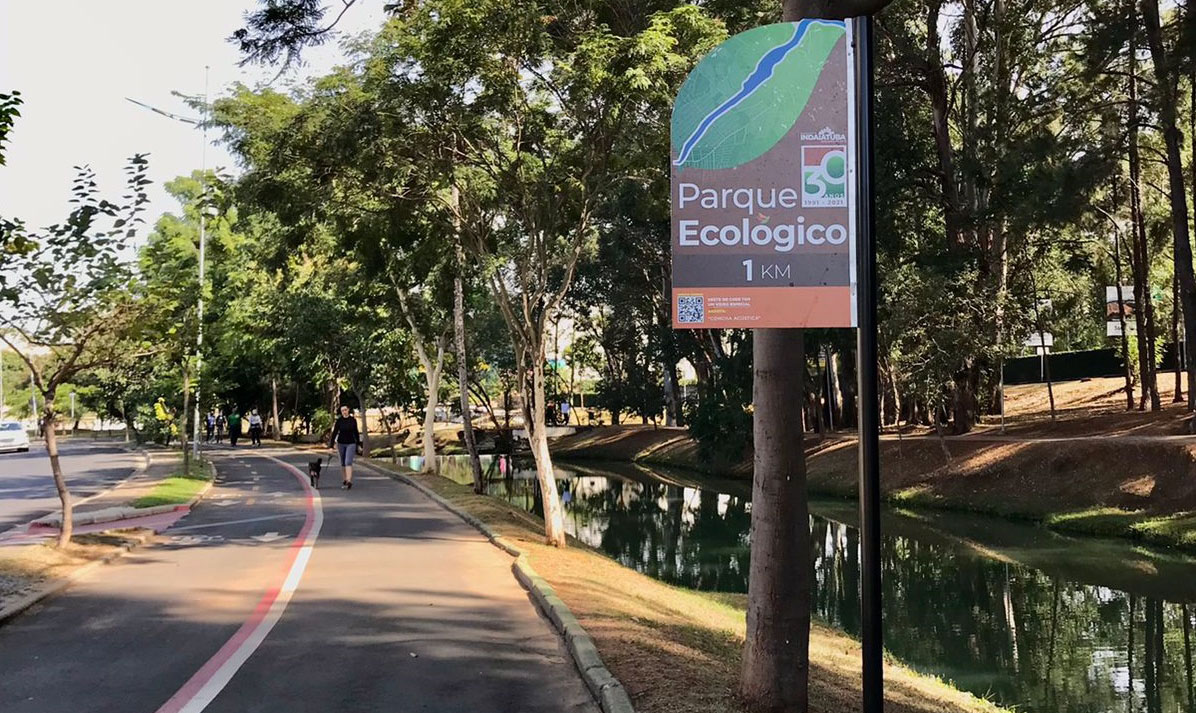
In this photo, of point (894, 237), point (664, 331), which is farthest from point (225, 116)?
→ point (664, 331)

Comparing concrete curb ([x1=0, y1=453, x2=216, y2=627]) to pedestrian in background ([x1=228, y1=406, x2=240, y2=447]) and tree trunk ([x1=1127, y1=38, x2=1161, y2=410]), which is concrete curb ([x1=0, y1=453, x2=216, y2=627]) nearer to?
tree trunk ([x1=1127, y1=38, x2=1161, y2=410])

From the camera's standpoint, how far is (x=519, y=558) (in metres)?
12.7

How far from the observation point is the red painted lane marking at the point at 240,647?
6.69 meters

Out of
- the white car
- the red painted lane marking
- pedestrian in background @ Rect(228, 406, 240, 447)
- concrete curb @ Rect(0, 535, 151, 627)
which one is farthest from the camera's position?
pedestrian in background @ Rect(228, 406, 240, 447)

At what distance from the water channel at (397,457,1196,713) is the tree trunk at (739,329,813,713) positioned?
249 inches

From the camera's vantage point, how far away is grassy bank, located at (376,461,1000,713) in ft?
22.2

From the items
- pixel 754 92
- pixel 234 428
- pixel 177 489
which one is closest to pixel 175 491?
pixel 177 489

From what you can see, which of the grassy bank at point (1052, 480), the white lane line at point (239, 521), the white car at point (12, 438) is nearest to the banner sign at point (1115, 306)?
the grassy bank at point (1052, 480)

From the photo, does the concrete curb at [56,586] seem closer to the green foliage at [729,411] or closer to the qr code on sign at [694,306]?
the qr code on sign at [694,306]

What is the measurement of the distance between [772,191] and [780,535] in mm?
Answer: 2110

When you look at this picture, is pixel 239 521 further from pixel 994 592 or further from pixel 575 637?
pixel 994 592

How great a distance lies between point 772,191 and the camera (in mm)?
5375

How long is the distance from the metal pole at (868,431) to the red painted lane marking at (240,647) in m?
4.28

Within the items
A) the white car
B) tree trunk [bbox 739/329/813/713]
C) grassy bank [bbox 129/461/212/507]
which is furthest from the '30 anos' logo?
the white car
